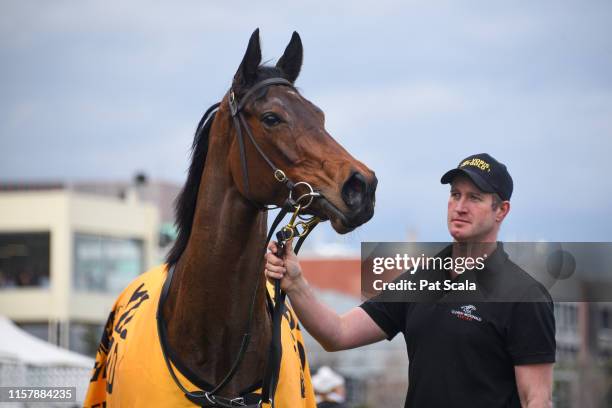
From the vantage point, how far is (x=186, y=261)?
455 cm

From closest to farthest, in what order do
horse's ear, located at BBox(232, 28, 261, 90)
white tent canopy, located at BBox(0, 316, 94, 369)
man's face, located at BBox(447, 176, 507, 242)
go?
man's face, located at BBox(447, 176, 507, 242)
horse's ear, located at BBox(232, 28, 261, 90)
white tent canopy, located at BBox(0, 316, 94, 369)

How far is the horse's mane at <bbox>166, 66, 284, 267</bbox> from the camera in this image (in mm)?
4754

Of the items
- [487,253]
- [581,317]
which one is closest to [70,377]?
[581,317]

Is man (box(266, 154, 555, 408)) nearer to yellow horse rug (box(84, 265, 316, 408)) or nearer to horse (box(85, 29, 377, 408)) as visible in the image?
horse (box(85, 29, 377, 408))

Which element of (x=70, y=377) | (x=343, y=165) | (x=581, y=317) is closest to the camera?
(x=343, y=165)

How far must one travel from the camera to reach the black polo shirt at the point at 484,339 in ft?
13.4

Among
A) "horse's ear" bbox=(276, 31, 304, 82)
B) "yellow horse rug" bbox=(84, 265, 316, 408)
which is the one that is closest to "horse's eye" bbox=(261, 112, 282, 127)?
"horse's ear" bbox=(276, 31, 304, 82)

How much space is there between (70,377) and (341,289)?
81.1 feet

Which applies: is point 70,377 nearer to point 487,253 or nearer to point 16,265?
point 487,253

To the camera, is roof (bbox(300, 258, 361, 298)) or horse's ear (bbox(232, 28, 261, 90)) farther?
roof (bbox(300, 258, 361, 298))

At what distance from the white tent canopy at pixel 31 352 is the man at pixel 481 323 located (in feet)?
31.8

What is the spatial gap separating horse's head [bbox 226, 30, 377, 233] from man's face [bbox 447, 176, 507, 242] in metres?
0.46

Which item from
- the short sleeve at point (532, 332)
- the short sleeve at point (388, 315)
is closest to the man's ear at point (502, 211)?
the short sleeve at point (532, 332)

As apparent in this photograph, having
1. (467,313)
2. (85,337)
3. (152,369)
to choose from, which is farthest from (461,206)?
(85,337)
